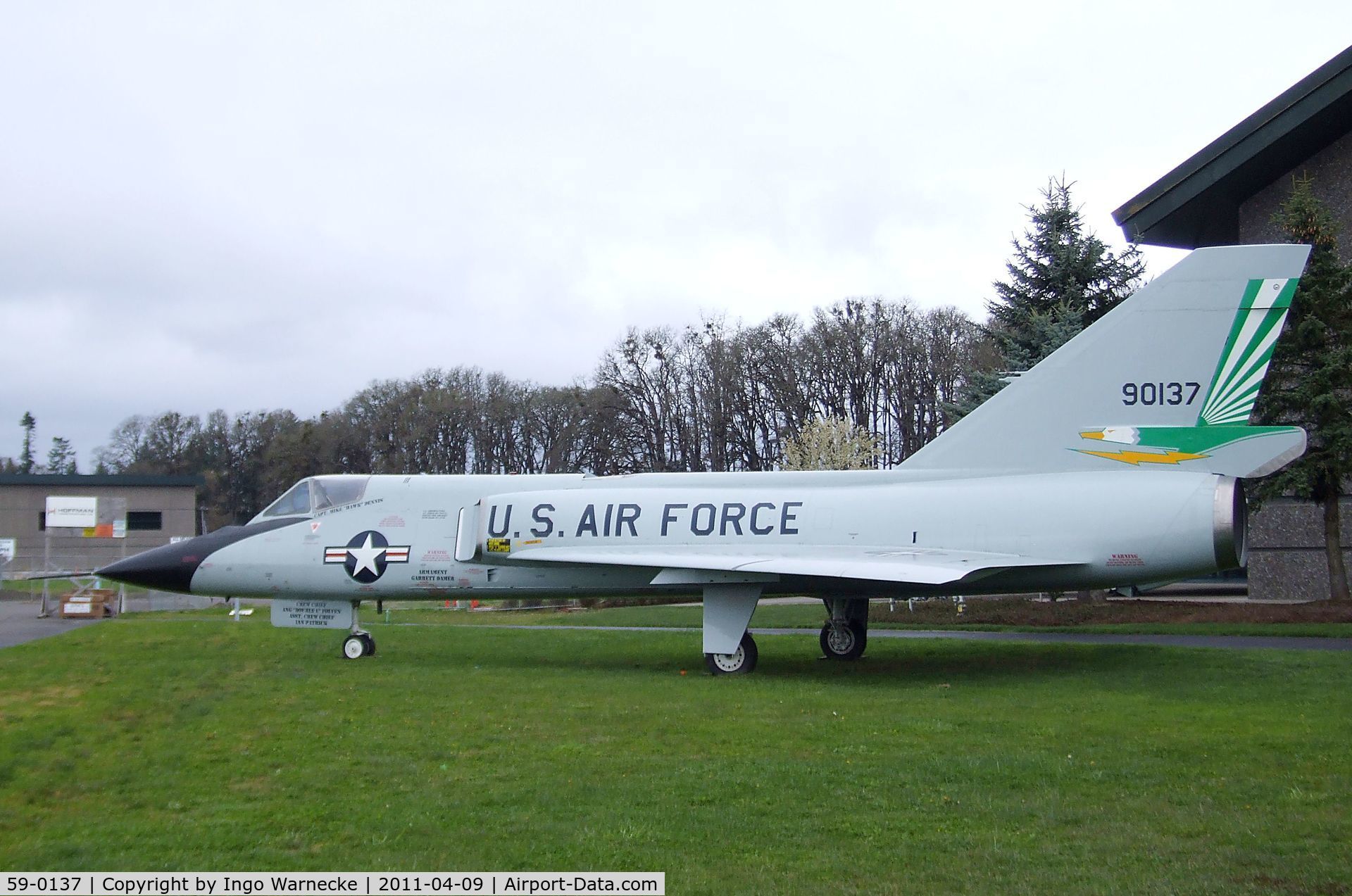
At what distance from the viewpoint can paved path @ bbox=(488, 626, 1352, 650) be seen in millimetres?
16172

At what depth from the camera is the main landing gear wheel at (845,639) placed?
52.5 ft

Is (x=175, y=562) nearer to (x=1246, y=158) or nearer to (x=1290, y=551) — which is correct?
(x=1246, y=158)

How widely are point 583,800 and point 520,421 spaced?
45097mm

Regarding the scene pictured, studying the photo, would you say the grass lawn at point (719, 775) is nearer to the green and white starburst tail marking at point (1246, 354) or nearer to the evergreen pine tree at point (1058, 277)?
the green and white starburst tail marking at point (1246, 354)

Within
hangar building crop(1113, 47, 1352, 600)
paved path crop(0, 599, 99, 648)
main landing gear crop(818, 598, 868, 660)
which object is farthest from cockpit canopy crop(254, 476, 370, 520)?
hangar building crop(1113, 47, 1352, 600)

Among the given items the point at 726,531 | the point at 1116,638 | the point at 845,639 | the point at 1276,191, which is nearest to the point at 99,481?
the point at 726,531

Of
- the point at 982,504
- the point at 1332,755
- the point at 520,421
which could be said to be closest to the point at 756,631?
the point at 982,504

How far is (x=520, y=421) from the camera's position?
169ft

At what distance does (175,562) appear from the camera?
1689cm

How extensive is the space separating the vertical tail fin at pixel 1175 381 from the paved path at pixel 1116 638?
3862 millimetres

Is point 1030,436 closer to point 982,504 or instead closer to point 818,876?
point 982,504

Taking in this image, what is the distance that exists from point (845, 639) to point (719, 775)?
28.2 ft

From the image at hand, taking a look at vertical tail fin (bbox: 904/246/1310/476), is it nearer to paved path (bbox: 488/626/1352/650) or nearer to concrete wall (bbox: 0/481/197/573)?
paved path (bbox: 488/626/1352/650)

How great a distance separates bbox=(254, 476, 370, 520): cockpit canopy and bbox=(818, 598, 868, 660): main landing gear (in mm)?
7353
